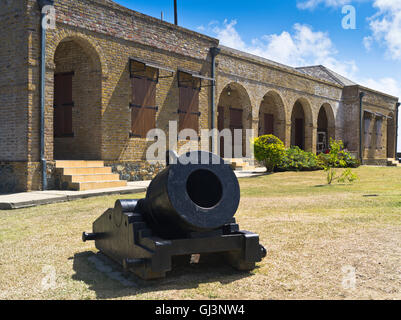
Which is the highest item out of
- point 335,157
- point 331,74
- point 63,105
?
point 331,74

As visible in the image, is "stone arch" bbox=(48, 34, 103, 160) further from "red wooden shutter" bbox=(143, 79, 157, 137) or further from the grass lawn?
the grass lawn

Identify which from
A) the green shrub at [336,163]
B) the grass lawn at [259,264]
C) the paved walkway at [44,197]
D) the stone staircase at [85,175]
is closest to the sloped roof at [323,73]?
the green shrub at [336,163]

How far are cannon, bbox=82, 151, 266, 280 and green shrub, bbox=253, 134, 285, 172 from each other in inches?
479

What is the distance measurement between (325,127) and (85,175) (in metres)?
20.7

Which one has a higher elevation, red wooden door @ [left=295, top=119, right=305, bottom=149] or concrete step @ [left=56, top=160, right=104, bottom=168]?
red wooden door @ [left=295, top=119, right=305, bottom=149]

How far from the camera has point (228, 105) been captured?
65.9 feet

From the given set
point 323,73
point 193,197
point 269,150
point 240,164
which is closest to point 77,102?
point 269,150

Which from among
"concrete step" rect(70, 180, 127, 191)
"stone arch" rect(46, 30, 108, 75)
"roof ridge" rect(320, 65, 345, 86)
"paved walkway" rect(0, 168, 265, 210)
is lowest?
"paved walkway" rect(0, 168, 265, 210)

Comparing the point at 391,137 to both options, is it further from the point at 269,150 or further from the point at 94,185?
the point at 94,185

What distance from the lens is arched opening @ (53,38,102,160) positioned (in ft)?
38.1

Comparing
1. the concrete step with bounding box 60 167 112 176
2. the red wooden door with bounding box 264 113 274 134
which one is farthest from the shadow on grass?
the red wooden door with bounding box 264 113 274 134

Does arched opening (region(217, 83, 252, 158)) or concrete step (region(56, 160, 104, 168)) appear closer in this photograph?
concrete step (region(56, 160, 104, 168))

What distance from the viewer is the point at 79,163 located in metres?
10.6

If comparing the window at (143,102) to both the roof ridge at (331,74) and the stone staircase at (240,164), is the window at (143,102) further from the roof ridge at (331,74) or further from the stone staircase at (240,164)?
the roof ridge at (331,74)
